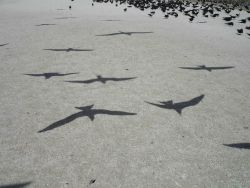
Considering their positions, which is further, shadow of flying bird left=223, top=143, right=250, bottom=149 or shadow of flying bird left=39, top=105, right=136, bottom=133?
shadow of flying bird left=39, top=105, right=136, bottom=133

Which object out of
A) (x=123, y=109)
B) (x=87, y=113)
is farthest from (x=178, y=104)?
(x=87, y=113)

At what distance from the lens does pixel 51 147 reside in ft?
11.5

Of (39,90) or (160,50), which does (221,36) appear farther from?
(39,90)

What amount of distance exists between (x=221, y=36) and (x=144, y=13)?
162 inches

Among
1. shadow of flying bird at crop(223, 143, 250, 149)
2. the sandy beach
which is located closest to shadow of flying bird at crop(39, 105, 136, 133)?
the sandy beach

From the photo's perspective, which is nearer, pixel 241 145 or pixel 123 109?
pixel 241 145

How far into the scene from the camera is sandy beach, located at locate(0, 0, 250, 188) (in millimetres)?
3135

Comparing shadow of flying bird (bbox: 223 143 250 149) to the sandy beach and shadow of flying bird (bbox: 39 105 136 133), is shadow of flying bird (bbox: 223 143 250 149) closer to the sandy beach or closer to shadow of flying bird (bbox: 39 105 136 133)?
the sandy beach

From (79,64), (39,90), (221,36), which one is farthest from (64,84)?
(221,36)

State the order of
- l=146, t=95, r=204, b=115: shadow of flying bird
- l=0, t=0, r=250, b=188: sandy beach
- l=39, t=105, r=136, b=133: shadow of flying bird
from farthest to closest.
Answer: l=146, t=95, r=204, b=115: shadow of flying bird → l=39, t=105, r=136, b=133: shadow of flying bird → l=0, t=0, r=250, b=188: sandy beach

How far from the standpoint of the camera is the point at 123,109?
4.37 m

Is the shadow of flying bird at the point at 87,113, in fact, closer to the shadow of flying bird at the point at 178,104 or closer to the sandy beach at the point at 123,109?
the sandy beach at the point at 123,109

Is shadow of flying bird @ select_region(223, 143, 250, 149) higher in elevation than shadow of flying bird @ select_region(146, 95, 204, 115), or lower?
lower

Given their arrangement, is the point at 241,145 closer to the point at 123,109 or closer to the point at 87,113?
the point at 123,109
